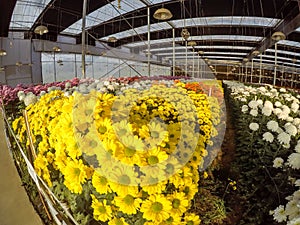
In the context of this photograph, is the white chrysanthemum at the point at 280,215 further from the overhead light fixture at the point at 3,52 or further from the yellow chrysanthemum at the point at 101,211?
the overhead light fixture at the point at 3,52

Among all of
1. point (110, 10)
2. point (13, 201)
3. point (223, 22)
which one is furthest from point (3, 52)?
point (223, 22)

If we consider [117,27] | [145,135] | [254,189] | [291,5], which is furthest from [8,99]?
[291,5]

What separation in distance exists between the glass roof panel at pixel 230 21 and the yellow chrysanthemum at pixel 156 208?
29.6ft

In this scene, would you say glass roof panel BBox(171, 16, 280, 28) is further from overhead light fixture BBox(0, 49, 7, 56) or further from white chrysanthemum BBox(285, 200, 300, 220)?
white chrysanthemum BBox(285, 200, 300, 220)

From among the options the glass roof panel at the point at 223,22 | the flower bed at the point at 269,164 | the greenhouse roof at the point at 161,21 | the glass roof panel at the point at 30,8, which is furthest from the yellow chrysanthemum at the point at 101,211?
the glass roof panel at the point at 223,22

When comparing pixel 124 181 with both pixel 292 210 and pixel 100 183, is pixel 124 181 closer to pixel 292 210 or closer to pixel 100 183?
pixel 100 183

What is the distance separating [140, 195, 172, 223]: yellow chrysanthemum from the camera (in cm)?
63

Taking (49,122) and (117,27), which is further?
(117,27)

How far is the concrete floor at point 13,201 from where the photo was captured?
42.8 inches

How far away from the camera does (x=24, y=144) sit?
1035 millimetres

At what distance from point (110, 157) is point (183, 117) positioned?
0.63 metres

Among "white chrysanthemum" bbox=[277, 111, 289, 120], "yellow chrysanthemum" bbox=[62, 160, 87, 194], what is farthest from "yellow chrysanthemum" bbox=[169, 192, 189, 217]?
"white chrysanthemum" bbox=[277, 111, 289, 120]

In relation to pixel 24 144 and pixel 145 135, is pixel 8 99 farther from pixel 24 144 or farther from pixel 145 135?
pixel 145 135

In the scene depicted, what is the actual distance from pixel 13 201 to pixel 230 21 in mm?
10253
